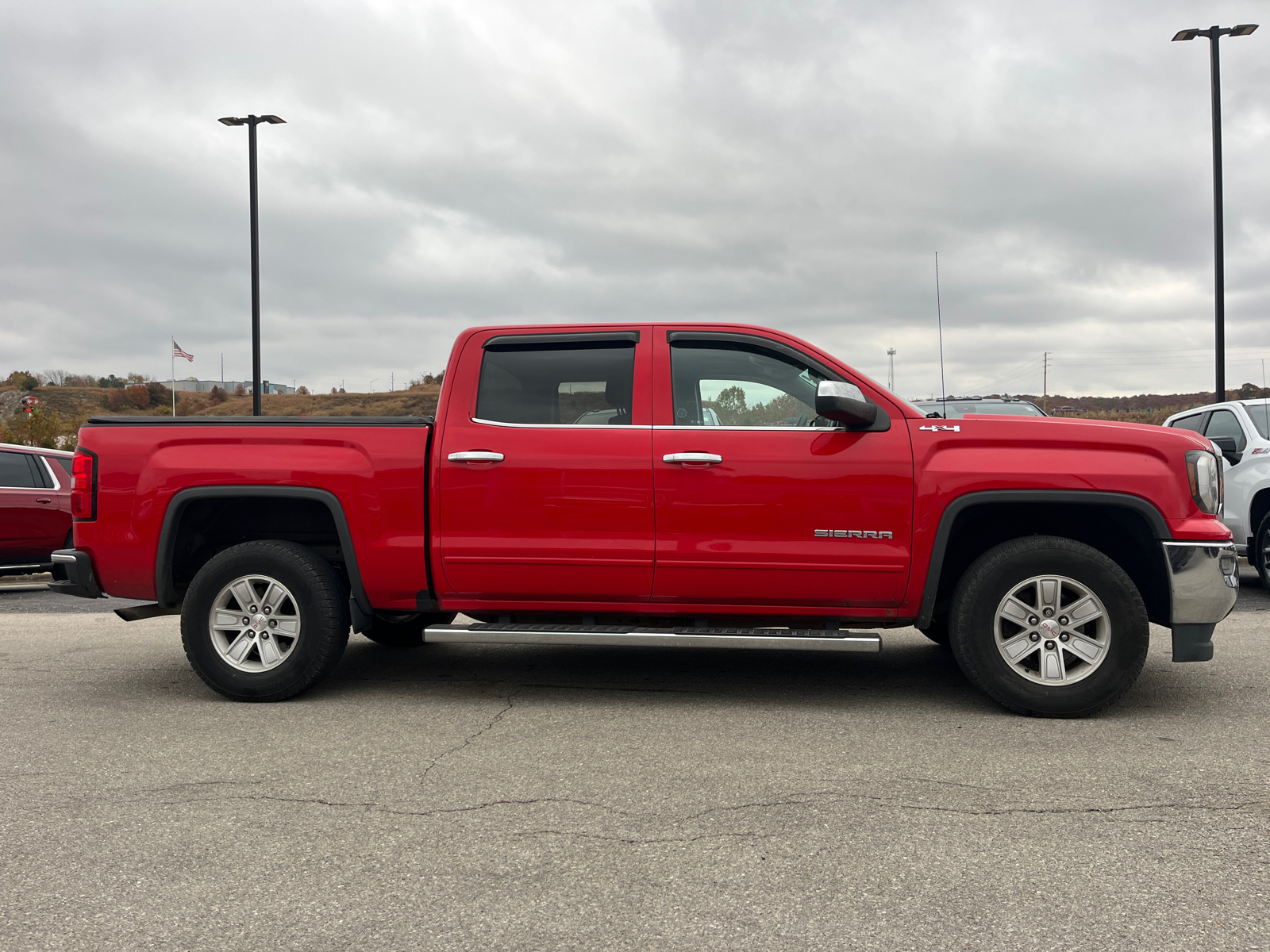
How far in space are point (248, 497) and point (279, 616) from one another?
69 cm

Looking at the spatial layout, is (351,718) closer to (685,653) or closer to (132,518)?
(132,518)

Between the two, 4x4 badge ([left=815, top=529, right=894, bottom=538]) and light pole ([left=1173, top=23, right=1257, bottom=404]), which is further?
light pole ([left=1173, top=23, right=1257, bottom=404])

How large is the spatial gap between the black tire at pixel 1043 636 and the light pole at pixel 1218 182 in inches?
604

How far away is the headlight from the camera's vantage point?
15.8 feet

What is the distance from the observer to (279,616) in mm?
5301

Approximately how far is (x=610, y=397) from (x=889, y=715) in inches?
86.3

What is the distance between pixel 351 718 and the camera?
490cm

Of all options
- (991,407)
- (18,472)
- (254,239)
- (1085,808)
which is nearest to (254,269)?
(254,239)

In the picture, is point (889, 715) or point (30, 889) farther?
point (889, 715)

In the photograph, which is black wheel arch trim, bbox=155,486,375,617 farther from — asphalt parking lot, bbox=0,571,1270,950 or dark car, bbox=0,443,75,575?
dark car, bbox=0,443,75,575

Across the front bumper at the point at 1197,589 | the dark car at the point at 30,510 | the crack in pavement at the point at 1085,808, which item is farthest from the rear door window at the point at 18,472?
the front bumper at the point at 1197,589

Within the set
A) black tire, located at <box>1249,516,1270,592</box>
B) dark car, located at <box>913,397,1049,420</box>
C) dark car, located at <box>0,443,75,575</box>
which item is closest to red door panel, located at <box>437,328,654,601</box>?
black tire, located at <box>1249,516,1270,592</box>

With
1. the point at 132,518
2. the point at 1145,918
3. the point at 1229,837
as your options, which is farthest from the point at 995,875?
the point at 132,518

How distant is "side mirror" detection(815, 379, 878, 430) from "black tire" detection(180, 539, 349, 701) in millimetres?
2795
